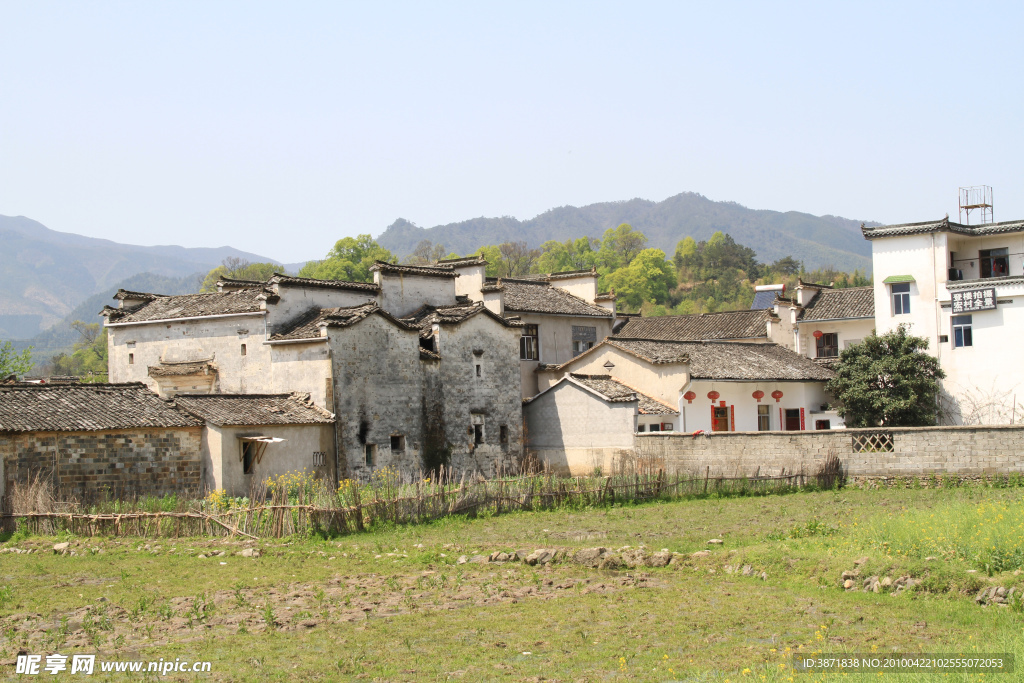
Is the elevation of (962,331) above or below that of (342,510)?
above

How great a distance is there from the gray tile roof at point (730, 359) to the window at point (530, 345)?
2.04 metres

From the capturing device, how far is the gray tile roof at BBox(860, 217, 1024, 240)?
35438 millimetres

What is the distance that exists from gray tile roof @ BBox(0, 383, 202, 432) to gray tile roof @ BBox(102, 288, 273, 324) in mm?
4837

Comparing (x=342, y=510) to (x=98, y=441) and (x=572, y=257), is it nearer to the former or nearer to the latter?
(x=98, y=441)

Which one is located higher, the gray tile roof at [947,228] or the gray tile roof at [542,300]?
the gray tile roof at [947,228]

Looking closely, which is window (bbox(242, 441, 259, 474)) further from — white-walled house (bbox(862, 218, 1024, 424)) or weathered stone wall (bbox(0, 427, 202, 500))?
white-walled house (bbox(862, 218, 1024, 424))

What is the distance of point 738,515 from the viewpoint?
21141mm

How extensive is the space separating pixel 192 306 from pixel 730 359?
1842 centimetres

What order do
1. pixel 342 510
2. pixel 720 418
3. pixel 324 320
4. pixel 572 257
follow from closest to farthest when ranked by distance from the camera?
pixel 342 510, pixel 324 320, pixel 720 418, pixel 572 257

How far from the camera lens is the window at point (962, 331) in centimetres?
3528

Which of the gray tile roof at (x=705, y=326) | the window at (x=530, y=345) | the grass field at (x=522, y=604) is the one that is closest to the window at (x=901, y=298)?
the gray tile roof at (x=705, y=326)

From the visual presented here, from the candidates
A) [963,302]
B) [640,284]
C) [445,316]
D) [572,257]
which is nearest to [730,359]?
[963,302]

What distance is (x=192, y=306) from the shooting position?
31094mm

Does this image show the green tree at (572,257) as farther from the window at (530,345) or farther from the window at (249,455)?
the window at (249,455)
